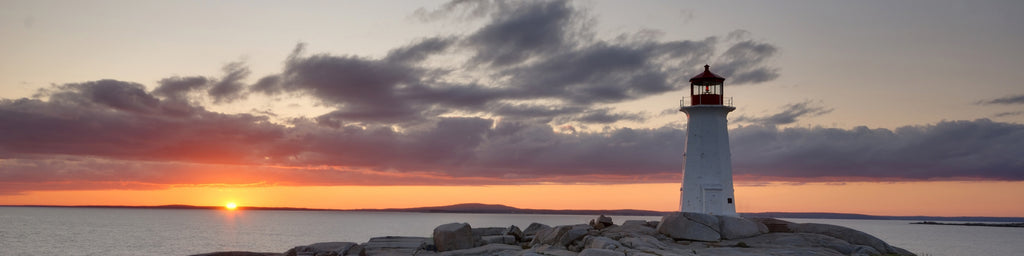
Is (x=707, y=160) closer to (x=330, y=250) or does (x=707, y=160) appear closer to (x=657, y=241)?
(x=657, y=241)

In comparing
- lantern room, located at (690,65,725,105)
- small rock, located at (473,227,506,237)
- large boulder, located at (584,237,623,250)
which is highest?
lantern room, located at (690,65,725,105)

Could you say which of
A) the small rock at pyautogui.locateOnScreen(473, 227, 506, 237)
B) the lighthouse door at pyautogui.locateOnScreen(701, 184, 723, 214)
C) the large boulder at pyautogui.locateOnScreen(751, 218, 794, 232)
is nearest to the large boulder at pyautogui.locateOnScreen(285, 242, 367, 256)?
the small rock at pyautogui.locateOnScreen(473, 227, 506, 237)

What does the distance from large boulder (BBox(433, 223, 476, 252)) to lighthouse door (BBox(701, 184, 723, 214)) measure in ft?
39.3

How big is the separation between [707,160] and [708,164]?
20 centimetres

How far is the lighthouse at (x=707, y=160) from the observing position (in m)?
33.8

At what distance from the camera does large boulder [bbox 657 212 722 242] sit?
91.4 ft

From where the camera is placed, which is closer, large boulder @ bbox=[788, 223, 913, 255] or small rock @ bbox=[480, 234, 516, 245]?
large boulder @ bbox=[788, 223, 913, 255]

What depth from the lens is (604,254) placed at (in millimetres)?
20484

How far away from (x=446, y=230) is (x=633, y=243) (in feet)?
26.2

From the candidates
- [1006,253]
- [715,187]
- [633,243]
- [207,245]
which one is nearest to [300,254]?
[633,243]

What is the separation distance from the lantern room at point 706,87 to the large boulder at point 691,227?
26.6 ft

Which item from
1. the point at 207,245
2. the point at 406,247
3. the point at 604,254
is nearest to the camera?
the point at 604,254

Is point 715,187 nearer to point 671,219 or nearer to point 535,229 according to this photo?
point 671,219

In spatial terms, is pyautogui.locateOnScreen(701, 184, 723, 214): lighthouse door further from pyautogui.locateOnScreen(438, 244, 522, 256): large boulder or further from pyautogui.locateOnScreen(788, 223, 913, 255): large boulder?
pyautogui.locateOnScreen(438, 244, 522, 256): large boulder
